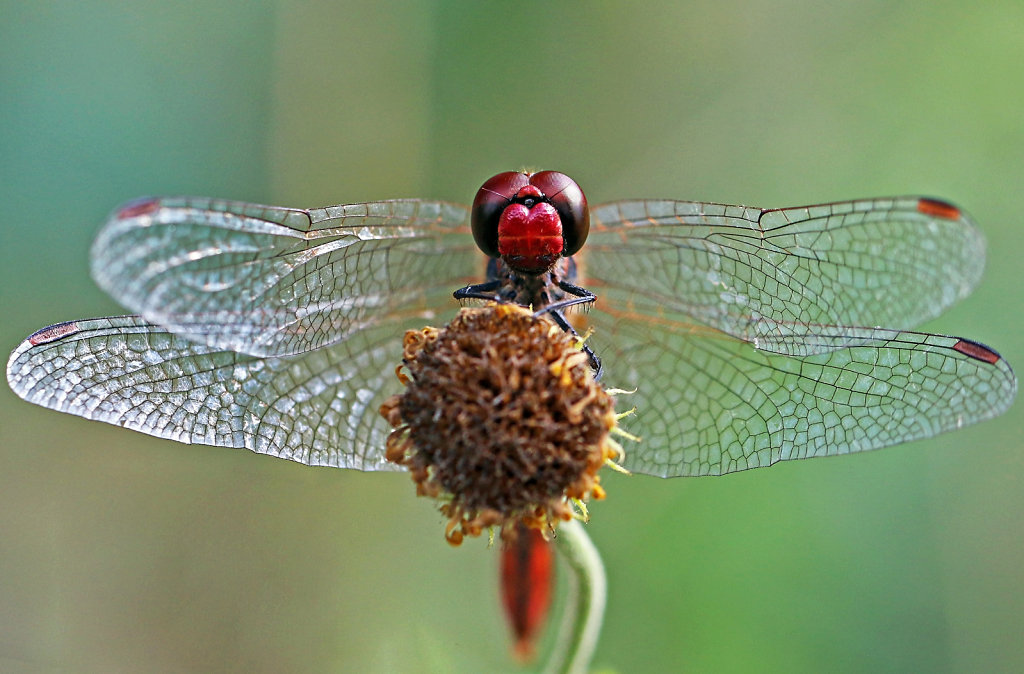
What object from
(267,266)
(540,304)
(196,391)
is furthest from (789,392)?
(196,391)

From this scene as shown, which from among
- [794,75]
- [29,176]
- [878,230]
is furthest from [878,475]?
[29,176]

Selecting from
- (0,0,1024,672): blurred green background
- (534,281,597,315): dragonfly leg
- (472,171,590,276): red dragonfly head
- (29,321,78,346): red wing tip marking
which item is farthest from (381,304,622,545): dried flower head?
(0,0,1024,672): blurred green background

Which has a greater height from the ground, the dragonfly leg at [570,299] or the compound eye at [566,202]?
the compound eye at [566,202]

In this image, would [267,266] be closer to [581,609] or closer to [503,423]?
[503,423]

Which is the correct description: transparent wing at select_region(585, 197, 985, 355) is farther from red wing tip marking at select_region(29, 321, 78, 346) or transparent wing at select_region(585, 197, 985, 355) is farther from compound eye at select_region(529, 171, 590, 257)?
red wing tip marking at select_region(29, 321, 78, 346)

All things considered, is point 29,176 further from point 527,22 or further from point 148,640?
point 527,22

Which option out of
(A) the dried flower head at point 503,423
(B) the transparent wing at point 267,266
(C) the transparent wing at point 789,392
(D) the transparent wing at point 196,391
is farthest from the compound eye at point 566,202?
(D) the transparent wing at point 196,391

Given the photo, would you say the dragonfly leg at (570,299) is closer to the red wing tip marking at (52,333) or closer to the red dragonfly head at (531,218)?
the red dragonfly head at (531,218)
